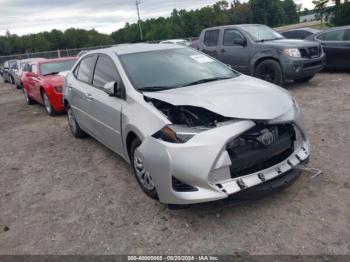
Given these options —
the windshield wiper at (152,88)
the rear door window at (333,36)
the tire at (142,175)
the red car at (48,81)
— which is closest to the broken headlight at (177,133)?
the tire at (142,175)

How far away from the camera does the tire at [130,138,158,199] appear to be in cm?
388

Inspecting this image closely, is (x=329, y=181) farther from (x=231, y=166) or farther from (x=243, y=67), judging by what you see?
(x=243, y=67)

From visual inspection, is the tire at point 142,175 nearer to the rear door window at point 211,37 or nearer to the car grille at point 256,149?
the car grille at point 256,149

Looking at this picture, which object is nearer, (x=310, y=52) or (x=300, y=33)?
(x=310, y=52)

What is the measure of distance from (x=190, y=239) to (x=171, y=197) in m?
0.42

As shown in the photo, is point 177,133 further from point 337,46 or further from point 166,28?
point 166,28

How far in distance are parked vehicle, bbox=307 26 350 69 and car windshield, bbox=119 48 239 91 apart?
6824 mm

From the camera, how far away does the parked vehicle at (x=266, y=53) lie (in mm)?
8945

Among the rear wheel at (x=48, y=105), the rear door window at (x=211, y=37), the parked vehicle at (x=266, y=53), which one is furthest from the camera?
the rear door window at (x=211, y=37)

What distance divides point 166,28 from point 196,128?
66879 millimetres

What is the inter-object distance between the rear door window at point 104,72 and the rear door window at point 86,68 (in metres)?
0.27

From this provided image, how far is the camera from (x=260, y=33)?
10070 millimetres

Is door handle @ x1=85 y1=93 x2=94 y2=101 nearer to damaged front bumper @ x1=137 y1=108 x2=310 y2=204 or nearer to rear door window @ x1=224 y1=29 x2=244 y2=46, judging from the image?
damaged front bumper @ x1=137 y1=108 x2=310 y2=204

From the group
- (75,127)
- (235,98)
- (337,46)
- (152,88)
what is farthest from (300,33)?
(235,98)
